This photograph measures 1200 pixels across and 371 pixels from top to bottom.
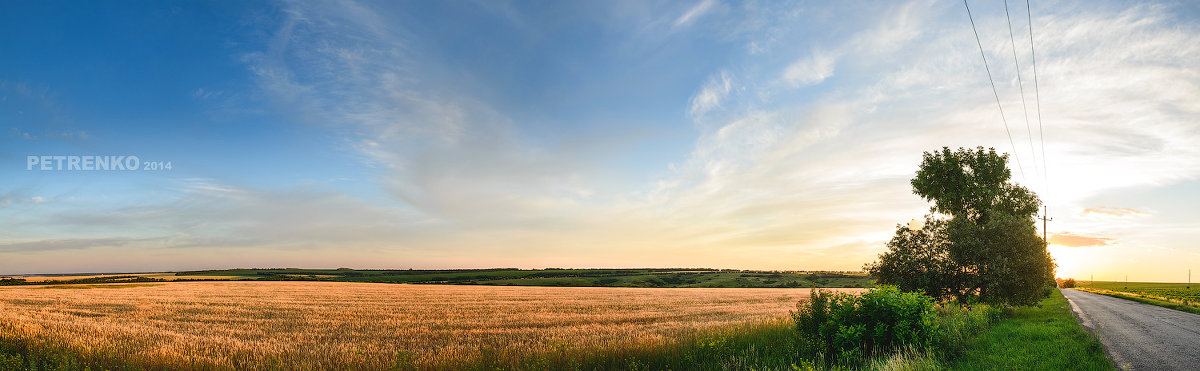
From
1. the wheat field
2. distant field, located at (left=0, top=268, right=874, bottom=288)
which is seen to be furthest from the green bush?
distant field, located at (left=0, top=268, right=874, bottom=288)

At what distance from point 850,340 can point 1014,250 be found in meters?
19.7

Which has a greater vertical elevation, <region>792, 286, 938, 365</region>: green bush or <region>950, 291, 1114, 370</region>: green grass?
<region>792, 286, 938, 365</region>: green bush

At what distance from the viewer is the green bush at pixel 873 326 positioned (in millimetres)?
14883

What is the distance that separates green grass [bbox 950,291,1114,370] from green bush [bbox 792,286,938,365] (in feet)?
4.38

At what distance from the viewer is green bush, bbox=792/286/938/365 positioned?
586 inches

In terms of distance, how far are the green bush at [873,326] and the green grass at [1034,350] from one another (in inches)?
52.6

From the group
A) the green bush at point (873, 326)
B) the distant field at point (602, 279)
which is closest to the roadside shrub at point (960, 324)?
the green bush at point (873, 326)

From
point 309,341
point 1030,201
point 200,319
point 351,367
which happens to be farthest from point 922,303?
point 1030,201

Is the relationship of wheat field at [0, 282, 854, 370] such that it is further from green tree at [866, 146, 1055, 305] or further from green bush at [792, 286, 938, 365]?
green tree at [866, 146, 1055, 305]

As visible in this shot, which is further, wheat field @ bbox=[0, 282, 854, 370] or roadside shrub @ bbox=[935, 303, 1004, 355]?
roadside shrub @ bbox=[935, 303, 1004, 355]

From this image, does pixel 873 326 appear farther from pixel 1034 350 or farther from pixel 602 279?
pixel 602 279

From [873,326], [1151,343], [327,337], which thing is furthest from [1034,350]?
[327,337]

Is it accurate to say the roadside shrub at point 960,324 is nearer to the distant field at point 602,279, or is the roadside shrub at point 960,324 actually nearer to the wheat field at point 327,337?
the wheat field at point 327,337

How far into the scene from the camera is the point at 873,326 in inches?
608
